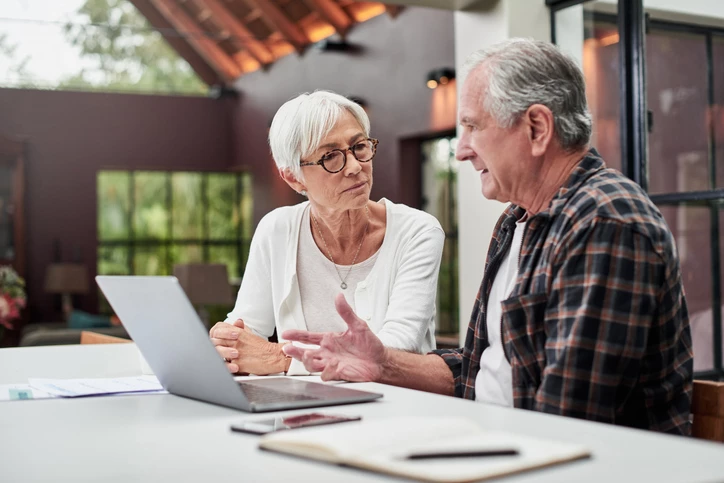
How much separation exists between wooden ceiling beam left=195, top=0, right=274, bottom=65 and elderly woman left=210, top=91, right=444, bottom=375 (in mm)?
9548

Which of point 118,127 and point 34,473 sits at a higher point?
point 118,127

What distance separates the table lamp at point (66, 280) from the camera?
11.3 metres

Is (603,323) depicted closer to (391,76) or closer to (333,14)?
(391,76)

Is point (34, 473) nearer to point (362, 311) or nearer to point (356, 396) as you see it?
point (356, 396)

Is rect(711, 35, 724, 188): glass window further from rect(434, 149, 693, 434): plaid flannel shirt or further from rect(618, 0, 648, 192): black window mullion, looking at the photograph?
rect(434, 149, 693, 434): plaid flannel shirt

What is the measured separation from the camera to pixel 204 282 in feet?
25.4

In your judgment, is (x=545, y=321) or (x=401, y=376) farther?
(x=401, y=376)

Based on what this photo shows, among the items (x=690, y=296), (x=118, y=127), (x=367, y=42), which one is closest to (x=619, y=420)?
(x=690, y=296)

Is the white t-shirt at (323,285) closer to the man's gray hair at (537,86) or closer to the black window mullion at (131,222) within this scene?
the man's gray hair at (537,86)

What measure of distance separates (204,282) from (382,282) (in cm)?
572

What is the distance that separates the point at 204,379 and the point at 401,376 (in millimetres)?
520

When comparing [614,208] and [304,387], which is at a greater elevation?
[614,208]

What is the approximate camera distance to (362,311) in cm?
223

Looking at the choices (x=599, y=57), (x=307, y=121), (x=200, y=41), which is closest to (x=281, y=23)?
(x=200, y=41)
